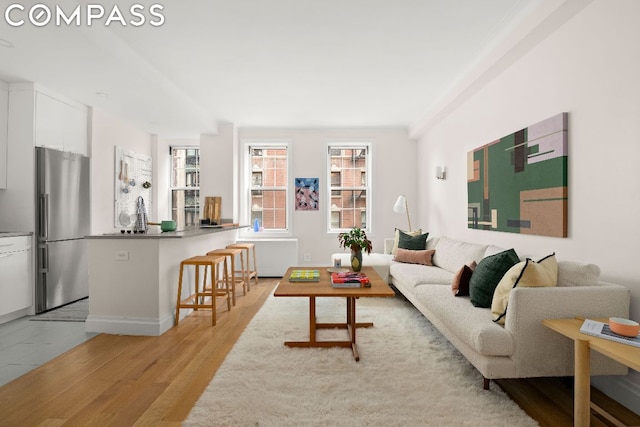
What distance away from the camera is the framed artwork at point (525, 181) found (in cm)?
268

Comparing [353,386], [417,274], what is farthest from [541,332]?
[417,274]

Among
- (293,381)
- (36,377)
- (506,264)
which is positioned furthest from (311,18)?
(36,377)

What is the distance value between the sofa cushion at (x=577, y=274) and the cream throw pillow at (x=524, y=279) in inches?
1.6

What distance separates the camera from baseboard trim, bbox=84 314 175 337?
11.1 feet

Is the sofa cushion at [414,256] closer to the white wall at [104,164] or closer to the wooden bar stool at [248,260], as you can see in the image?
the wooden bar stool at [248,260]

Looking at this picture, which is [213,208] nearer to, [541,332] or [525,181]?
[525,181]

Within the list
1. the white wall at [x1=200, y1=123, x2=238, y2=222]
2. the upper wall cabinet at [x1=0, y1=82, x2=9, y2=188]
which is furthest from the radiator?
the upper wall cabinet at [x1=0, y1=82, x2=9, y2=188]

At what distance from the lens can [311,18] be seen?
295 cm

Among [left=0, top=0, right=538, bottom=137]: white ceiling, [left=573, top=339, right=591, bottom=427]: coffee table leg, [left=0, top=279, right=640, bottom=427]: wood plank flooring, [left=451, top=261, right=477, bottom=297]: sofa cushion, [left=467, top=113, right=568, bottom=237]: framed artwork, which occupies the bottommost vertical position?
[left=0, top=279, right=640, bottom=427]: wood plank flooring

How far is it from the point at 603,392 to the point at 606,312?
1.97 ft

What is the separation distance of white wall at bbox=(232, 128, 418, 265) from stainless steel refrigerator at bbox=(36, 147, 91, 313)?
2.71m

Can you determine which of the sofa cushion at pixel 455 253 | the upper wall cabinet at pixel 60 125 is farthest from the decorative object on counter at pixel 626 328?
the upper wall cabinet at pixel 60 125

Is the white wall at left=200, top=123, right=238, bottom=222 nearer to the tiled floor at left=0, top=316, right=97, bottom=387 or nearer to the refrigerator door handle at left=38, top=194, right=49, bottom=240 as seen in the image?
the refrigerator door handle at left=38, top=194, right=49, bottom=240

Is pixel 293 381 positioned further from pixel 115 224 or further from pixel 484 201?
pixel 115 224
